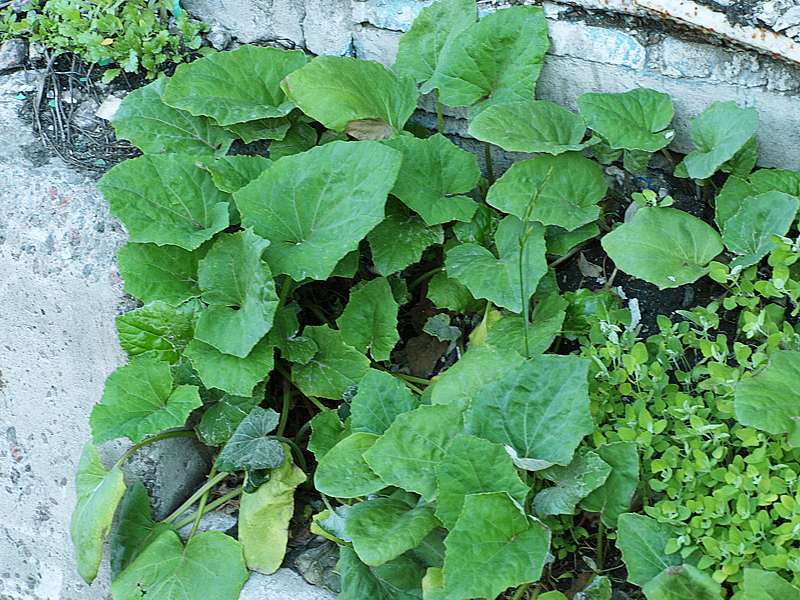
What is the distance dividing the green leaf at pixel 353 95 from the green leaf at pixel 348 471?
859 mm

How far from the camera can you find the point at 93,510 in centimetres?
217

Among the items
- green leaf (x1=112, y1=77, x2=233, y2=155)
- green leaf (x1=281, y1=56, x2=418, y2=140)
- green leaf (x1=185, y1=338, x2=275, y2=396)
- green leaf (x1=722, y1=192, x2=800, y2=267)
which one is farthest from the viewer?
green leaf (x1=112, y1=77, x2=233, y2=155)

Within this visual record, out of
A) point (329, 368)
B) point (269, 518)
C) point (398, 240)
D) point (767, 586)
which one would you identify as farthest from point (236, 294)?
point (767, 586)

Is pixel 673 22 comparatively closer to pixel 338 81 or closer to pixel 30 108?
pixel 338 81

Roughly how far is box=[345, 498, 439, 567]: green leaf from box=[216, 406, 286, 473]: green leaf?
0.29m

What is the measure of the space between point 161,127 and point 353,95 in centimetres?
57

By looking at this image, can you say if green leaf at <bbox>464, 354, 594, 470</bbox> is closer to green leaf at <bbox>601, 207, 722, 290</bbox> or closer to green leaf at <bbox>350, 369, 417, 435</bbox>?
green leaf at <bbox>350, 369, 417, 435</bbox>

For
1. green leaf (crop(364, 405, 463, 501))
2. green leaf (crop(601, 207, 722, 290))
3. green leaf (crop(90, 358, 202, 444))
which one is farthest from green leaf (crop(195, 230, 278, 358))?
green leaf (crop(601, 207, 722, 290))

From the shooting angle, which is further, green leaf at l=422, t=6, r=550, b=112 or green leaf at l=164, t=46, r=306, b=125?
green leaf at l=164, t=46, r=306, b=125

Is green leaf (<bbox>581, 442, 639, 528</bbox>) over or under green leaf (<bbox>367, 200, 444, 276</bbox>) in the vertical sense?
under

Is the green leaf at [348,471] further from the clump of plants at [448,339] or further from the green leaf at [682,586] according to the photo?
the green leaf at [682,586]

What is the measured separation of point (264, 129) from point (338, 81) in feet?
0.88

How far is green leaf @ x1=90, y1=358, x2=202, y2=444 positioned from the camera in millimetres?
2113

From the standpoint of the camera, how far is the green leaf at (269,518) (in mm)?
2158
